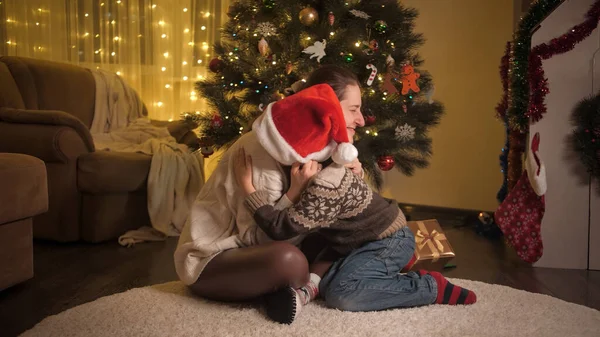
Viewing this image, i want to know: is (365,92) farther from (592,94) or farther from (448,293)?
(448,293)

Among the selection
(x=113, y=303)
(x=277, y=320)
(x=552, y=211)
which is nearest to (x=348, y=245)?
(x=277, y=320)

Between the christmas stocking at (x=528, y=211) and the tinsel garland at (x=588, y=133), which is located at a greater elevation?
the tinsel garland at (x=588, y=133)

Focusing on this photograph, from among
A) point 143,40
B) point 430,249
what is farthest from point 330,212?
point 143,40

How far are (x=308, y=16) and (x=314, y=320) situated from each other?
150cm

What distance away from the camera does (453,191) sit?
3473 mm

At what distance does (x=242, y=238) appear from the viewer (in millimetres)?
1383

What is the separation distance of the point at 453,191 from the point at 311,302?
2264mm

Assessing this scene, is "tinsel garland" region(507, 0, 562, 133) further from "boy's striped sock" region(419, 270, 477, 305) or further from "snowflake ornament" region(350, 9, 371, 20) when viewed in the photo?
"boy's striped sock" region(419, 270, 477, 305)

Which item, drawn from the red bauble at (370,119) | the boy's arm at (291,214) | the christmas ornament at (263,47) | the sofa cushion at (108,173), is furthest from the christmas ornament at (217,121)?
the boy's arm at (291,214)

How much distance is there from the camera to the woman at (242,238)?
4.33 ft

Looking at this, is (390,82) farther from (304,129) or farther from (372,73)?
(304,129)

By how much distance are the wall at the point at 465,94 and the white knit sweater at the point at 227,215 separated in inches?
88.7

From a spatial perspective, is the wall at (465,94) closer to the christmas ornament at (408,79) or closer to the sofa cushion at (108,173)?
the christmas ornament at (408,79)

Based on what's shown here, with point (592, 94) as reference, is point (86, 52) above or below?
below
